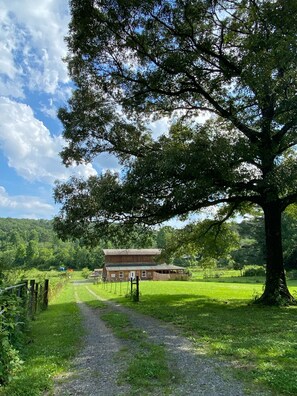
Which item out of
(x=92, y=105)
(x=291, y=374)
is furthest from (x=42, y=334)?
Answer: (x=92, y=105)

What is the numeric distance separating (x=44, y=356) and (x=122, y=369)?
78.5 inches

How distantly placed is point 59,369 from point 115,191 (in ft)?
24.3

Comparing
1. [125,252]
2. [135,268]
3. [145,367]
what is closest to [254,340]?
[145,367]

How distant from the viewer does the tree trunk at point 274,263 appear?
14531 mm

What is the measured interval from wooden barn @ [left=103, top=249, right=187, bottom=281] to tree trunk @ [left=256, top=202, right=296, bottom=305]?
4514 centimetres

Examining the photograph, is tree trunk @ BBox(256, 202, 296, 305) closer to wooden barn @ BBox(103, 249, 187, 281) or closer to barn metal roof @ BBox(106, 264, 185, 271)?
wooden barn @ BBox(103, 249, 187, 281)

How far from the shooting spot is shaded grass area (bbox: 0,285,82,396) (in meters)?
4.69

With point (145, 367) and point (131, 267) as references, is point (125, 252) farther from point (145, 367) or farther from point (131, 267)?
point (145, 367)

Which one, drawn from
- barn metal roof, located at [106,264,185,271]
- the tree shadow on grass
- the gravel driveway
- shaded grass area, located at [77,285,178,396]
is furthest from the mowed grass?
barn metal roof, located at [106,264,185,271]

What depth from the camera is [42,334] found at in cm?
941

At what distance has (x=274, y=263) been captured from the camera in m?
15.1

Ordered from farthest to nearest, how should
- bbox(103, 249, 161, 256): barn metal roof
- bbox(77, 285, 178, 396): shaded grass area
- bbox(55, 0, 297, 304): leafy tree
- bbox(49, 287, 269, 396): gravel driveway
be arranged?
1. bbox(103, 249, 161, 256): barn metal roof
2. bbox(55, 0, 297, 304): leafy tree
3. bbox(77, 285, 178, 396): shaded grass area
4. bbox(49, 287, 269, 396): gravel driveway

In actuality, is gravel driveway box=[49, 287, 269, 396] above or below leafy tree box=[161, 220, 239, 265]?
below

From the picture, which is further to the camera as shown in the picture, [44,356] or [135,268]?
[135,268]
